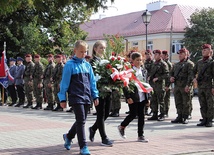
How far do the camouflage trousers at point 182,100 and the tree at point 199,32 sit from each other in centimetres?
3897

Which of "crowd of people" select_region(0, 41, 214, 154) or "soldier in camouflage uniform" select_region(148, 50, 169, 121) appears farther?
"soldier in camouflage uniform" select_region(148, 50, 169, 121)

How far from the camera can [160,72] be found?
13492mm

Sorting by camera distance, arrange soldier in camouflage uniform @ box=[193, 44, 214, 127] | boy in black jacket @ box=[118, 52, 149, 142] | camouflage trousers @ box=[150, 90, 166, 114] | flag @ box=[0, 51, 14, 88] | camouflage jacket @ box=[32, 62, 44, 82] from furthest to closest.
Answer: flag @ box=[0, 51, 14, 88] < camouflage jacket @ box=[32, 62, 44, 82] < camouflage trousers @ box=[150, 90, 166, 114] < soldier in camouflage uniform @ box=[193, 44, 214, 127] < boy in black jacket @ box=[118, 52, 149, 142]

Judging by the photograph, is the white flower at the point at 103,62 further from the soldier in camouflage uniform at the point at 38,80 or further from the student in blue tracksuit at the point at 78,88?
the soldier in camouflage uniform at the point at 38,80

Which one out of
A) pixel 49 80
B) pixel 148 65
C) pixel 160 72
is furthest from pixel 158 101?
pixel 49 80

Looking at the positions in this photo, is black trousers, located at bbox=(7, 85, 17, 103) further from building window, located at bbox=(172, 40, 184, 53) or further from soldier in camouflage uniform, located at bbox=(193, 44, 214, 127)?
building window, located at bbox=(172, 40, 184, 53)

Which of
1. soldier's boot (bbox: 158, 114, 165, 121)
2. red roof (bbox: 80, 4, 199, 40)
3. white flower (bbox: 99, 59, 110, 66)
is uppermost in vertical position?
red roof (bbox: 80, 4, 199, 40)

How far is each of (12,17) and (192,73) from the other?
742 inches

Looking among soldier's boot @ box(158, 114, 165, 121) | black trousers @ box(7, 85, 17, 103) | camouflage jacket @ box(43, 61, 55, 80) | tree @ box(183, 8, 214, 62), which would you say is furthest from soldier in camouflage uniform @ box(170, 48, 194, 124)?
tree @ box(183, 8, 214, 62)

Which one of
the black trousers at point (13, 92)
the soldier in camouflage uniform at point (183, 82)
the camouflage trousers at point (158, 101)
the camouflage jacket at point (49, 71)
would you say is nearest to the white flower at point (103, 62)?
the soldier in camouflage uniform at point (183, 82)

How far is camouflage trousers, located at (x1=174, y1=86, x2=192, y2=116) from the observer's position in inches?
498

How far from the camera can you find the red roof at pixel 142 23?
57.9 metres

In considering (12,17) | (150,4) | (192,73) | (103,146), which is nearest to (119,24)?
(150,4)

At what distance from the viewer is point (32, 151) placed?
25.8ft
